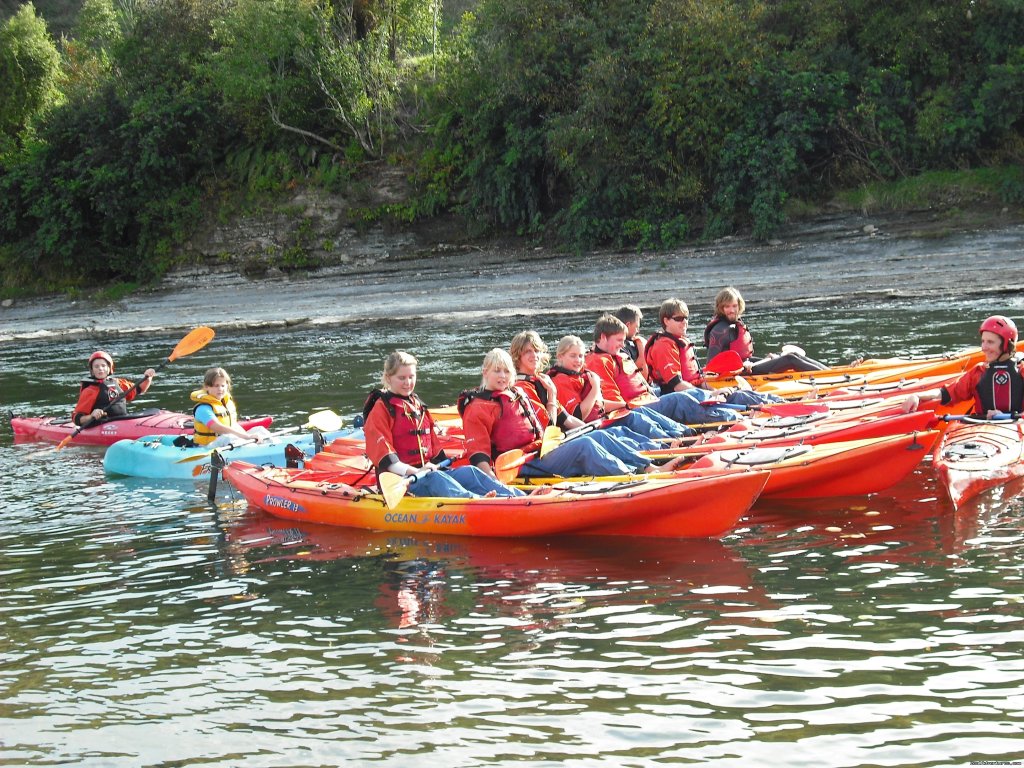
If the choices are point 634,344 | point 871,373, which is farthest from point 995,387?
point 634,344

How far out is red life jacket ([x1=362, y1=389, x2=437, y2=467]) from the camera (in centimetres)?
827

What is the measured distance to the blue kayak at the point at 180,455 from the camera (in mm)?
11000

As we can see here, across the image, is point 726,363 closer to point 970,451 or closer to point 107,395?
point 970,451

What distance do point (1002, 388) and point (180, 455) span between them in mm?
7056

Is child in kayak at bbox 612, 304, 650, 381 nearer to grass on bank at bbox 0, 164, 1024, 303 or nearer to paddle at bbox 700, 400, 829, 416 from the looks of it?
paddle at bbox 700, 400, 829, 416

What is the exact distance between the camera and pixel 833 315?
20.3 meters

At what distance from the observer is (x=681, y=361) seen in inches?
438

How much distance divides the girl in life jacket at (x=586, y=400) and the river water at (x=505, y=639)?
57.7 inches

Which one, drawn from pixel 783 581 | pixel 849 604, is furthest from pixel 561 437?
pixel 849 604

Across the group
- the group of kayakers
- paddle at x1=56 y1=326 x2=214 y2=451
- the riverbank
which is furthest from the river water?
the riverbank

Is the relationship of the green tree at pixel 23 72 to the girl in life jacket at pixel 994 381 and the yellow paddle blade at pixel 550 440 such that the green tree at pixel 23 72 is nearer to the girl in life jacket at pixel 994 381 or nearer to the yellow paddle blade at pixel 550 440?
the yellow paddle blade at pixel 550 440

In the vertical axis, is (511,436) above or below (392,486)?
above

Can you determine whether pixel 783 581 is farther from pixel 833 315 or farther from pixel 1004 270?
pixel 1004 270

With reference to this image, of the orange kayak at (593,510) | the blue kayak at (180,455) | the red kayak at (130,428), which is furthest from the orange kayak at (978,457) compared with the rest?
the red kayak at (130,428)
